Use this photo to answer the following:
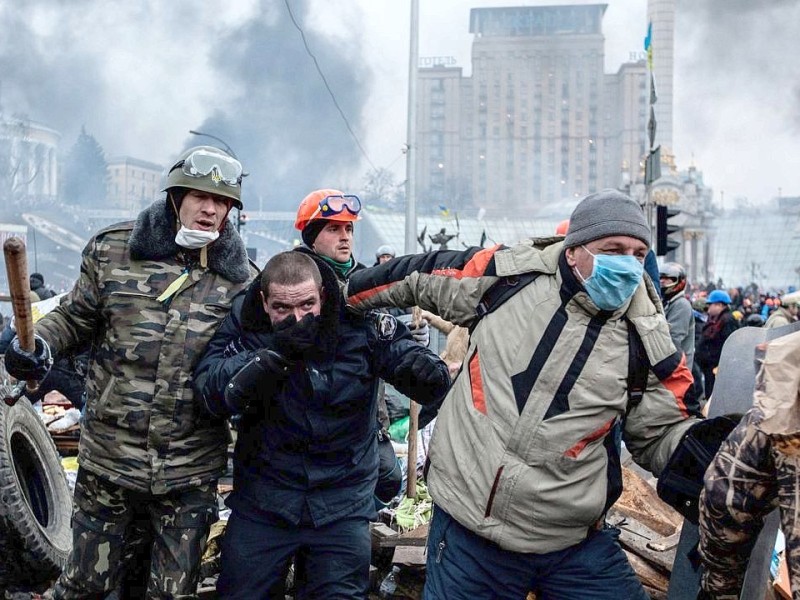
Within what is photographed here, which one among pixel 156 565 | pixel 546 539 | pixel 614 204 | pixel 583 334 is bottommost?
pixel 156 565

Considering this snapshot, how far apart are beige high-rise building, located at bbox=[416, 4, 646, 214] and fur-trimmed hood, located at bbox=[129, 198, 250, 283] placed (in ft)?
371

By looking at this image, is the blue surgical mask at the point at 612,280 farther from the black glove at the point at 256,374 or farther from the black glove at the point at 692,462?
the black glove at the point at 256,374

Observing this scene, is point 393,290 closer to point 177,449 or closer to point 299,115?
point 177,449

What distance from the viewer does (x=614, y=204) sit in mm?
2613

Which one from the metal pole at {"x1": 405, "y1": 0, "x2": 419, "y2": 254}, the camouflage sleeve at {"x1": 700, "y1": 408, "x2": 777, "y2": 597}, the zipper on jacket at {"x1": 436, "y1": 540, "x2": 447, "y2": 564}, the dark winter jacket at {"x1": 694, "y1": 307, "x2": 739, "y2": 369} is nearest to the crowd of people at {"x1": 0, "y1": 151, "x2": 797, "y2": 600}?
the zipper on jacket at {"x1": 436, "y1": 540, "x2": 447, "y2": 564}

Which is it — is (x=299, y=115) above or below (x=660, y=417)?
above

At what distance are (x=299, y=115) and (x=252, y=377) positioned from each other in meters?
84.4

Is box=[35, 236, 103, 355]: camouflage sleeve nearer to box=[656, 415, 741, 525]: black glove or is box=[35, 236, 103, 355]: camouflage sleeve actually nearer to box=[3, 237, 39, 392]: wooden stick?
box=[3, 237, 39, 392]: wooden stick

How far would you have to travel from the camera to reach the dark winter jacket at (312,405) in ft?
9.57

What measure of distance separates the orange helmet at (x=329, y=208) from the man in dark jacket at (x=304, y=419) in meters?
1.15

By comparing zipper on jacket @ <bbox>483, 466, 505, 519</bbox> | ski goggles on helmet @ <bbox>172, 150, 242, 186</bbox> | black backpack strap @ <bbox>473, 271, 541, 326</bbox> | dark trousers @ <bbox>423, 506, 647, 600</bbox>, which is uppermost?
ski goggles on helmet @ <bbox>172, 150, 242, 186</bbox>

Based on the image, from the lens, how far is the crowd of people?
8.45 feet

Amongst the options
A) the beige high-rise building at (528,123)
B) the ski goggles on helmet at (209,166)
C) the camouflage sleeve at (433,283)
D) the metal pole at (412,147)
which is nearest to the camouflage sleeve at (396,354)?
the camouflage sleeve at (433,283)

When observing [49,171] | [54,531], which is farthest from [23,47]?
[54,531]
